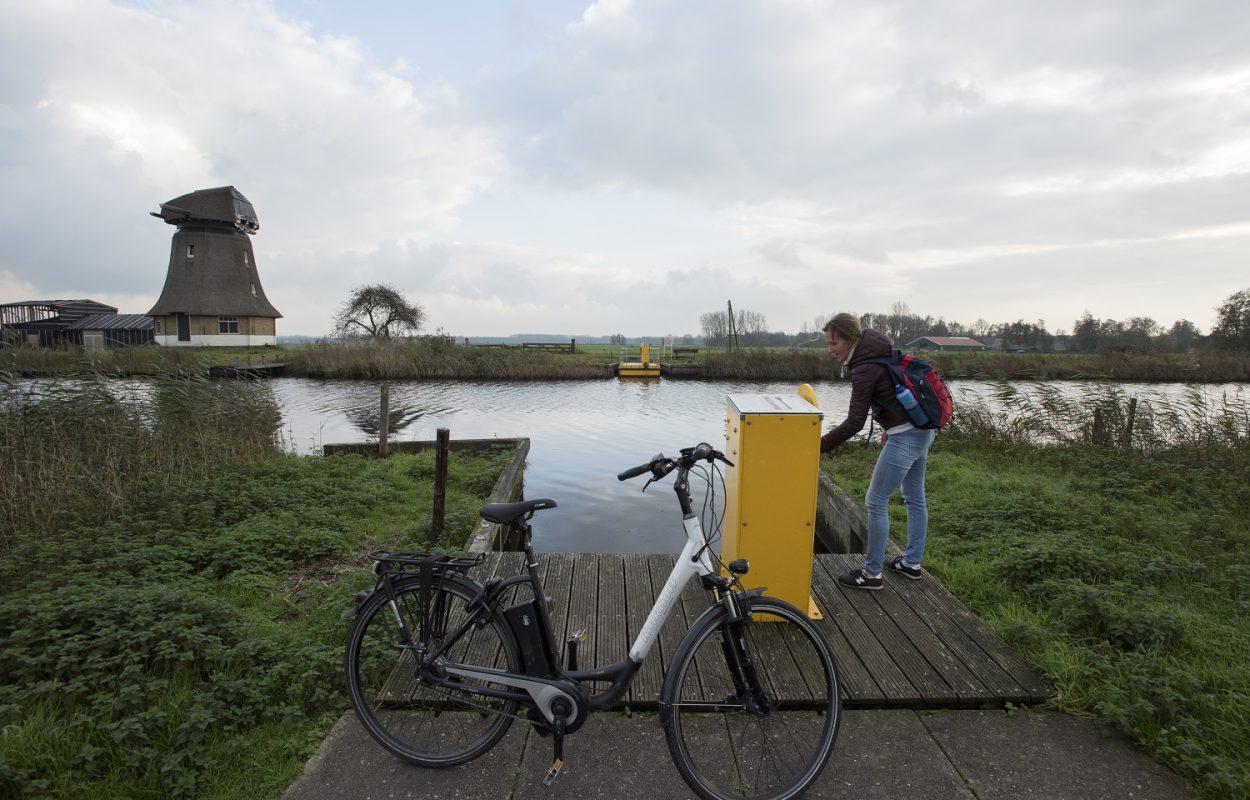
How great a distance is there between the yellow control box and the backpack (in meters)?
0.63

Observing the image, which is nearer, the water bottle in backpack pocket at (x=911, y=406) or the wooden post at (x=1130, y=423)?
the water bottle in backpack pocket at (x=911, y=406)

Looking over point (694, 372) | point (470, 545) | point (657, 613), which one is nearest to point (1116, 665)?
point (657, 613)

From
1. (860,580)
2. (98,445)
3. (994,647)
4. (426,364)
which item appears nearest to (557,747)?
(994,647)

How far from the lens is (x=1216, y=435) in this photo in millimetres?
8898

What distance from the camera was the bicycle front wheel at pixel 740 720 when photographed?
7.49 ft

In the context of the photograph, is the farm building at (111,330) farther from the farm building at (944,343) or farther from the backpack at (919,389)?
the farm building at (944,343)

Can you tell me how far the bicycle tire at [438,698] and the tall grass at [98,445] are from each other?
15.5 ft

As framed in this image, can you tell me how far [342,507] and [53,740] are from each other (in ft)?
13.7

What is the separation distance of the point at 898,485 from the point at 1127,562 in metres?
1.86

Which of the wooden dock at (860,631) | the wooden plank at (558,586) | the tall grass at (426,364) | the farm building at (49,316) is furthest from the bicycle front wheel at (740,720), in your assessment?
the farm building at (49,316)

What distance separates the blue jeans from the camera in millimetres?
3928

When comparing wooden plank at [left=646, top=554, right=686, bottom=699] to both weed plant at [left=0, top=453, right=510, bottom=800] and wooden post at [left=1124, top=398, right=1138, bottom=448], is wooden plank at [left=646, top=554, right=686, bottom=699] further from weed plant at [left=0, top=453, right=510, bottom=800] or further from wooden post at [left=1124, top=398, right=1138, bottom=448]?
wooden post at [left=1124, top=398, right=1138, bottom=448]

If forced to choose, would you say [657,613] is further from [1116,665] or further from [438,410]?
[438,410]

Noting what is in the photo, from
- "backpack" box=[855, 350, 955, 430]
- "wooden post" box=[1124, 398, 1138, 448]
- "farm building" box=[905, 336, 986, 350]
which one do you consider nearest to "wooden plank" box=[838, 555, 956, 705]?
"backpack" box=[855, 350, 955, 430]
